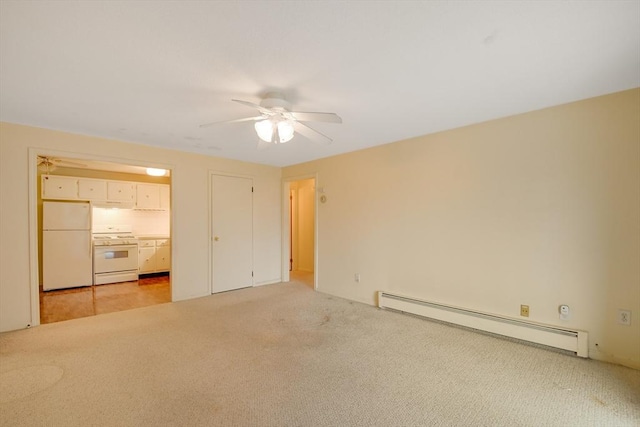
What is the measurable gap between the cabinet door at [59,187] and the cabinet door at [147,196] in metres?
1.04

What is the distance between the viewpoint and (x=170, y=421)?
5.50ft

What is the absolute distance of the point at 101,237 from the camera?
5.64 m

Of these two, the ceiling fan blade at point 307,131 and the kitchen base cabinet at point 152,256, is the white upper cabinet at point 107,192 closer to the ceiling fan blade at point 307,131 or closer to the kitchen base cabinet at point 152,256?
the kitchen base cabinet at point 152,256

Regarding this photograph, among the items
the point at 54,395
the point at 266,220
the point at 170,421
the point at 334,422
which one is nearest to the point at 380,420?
Answer: the point at 334,422

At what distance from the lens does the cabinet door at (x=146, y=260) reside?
5859mm

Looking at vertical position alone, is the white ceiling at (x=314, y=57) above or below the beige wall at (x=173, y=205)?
above

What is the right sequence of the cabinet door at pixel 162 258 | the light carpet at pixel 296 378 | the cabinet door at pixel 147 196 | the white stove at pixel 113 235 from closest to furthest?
1. the light carpet at pixel 296 378
2. the white stove at pixel 113 235
3. the cabinet door at pixel 147 196
4. the cabinet door at pixel 162 258

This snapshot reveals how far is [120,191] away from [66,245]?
1.35 m

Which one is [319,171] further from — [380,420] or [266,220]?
[380,420]

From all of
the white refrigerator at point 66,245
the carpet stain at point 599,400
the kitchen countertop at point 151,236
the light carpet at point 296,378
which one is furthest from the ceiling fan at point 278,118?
the kitchen countertop at point 151,236

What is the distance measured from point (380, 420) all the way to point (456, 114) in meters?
2.76

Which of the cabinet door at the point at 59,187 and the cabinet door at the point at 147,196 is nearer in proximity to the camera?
the cabinet door at the point at 59,187

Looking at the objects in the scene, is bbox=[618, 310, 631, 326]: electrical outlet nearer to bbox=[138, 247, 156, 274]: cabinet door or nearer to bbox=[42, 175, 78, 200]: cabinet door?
bbox=[138, 247, 156, 274]: cabinet door

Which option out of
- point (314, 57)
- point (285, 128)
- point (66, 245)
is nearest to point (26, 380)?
point (285, 128)
